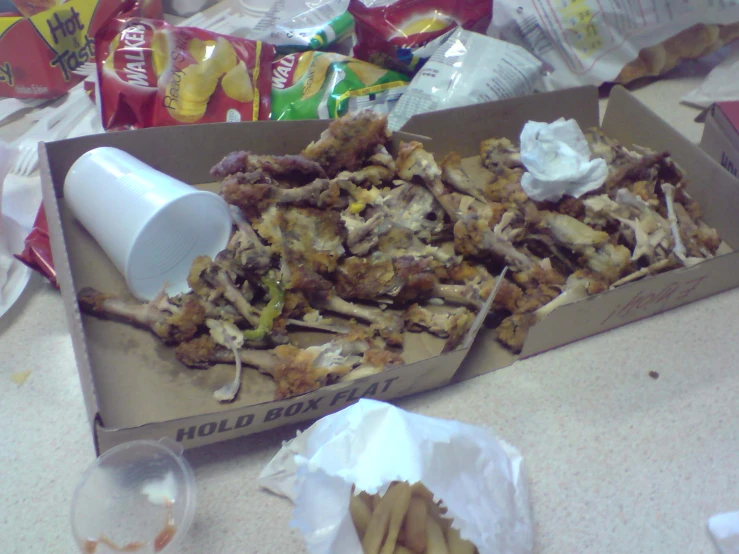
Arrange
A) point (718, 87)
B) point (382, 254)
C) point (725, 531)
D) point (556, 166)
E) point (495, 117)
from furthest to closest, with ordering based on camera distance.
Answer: point (718, 87) → point (495, 117) → point (556, 166) → point (382, 254) → point (725, 531)

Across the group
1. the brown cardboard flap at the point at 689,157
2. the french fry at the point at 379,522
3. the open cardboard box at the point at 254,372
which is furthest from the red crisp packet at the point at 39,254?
the brown cardboard flap at the point at 689,157

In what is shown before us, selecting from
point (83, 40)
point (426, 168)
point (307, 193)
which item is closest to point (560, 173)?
point (426, 168)

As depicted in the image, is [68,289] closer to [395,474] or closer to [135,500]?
[135,500]

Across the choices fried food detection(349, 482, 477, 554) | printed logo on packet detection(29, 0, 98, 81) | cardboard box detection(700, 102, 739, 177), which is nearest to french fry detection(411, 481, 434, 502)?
fried food detection(349, 482, 477, 554)

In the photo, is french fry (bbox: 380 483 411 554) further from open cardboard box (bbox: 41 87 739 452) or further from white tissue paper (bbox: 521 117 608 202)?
white tissue paper (bbox: 521 117 608 202)

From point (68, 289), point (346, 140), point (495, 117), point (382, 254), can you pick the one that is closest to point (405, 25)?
point (495, 117)

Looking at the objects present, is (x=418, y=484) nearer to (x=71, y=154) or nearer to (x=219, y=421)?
(x=219, y=421)
